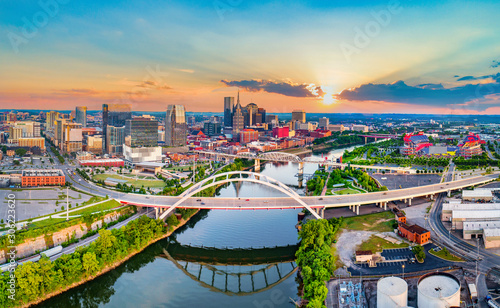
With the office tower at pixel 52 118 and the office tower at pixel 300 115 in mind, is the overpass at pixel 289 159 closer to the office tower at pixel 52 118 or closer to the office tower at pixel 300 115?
the office tower at pixel 52 118

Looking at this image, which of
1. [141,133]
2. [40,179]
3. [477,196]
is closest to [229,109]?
[141,133]

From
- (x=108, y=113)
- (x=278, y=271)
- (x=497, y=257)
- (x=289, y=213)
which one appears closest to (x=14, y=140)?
(x=108, y=113)

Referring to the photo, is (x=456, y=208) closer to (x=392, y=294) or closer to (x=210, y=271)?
(x=392, y=294)

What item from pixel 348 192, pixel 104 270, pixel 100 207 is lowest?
pixel 104 270

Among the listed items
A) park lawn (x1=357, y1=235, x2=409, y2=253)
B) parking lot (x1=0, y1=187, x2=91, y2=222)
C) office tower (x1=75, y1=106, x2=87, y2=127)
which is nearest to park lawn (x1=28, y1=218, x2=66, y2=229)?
parking lot (x1=0, y1=187, x2=91, y2=222)

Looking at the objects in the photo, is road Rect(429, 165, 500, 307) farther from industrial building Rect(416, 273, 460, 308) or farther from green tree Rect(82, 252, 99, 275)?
green tree Rect(82, 252, 99, 275)
